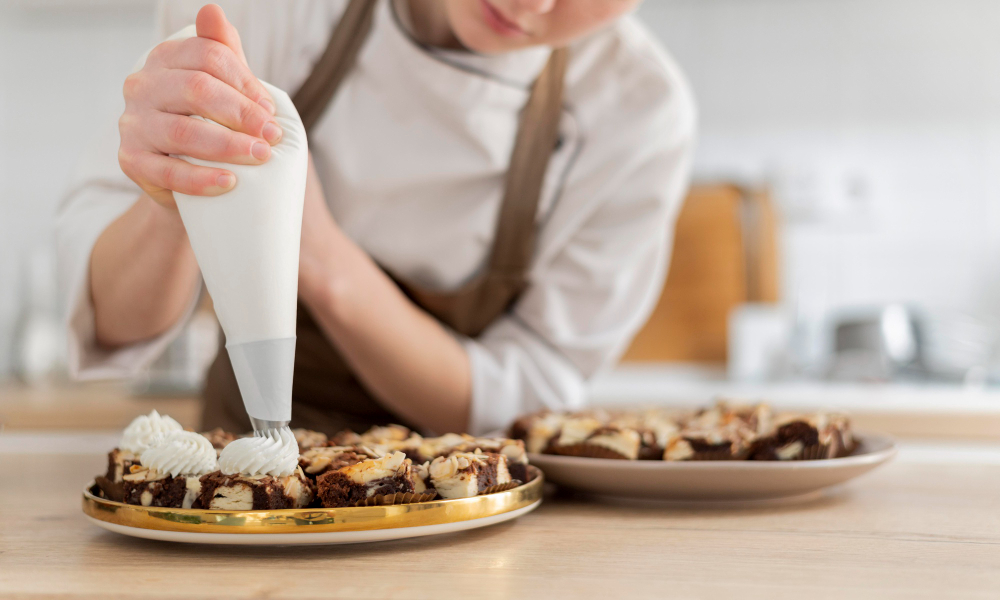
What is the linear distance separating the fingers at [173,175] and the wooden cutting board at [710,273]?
6.26 ft

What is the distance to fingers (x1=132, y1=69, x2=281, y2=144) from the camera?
15.9 inches

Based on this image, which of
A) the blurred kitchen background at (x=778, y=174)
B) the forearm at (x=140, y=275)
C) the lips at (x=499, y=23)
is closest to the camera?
the forearm at (x=140, y=275)

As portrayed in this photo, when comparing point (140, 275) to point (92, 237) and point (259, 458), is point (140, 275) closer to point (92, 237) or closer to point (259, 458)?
point (92, 237)

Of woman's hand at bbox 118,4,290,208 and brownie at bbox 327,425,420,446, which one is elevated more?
woman's hand at bbox 118,4,290,208

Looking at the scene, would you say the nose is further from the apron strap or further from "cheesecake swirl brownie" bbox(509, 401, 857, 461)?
"cheesecake swirl brownie" bbox(509, 401, 857, 461)

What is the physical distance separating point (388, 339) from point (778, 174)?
1.91 metres

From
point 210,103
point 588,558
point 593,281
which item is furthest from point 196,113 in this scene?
point 593,281

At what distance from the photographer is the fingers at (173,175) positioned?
391mm

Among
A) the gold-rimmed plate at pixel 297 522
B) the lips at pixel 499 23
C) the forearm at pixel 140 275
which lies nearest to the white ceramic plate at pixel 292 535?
the gold-rimmed plate at pixel 297 522

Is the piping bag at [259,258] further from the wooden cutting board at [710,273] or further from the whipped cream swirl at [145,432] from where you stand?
the wooden cutting board at [710,273]

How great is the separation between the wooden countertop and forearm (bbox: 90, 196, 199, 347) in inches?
7.1

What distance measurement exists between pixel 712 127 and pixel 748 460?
2069 mm

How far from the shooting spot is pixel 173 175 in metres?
0.41

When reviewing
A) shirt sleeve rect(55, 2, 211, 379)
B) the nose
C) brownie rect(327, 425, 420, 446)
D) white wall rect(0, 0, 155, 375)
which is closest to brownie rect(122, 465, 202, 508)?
brownie rect(327, 425, 420, 446)
